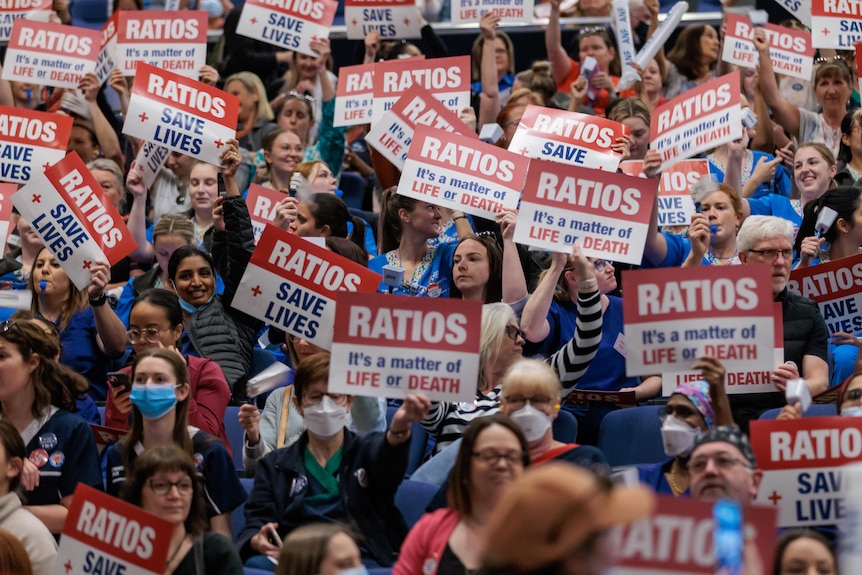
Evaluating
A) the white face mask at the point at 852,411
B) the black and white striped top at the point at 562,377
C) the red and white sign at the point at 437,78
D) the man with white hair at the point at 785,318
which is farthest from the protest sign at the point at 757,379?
the red and white sign at the point at 437,78

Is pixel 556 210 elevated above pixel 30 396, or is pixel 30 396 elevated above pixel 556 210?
pixel 556 210

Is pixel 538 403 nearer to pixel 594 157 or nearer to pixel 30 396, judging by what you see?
pixel 30 396

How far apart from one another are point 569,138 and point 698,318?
2551 mm

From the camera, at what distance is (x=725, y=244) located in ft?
25.3

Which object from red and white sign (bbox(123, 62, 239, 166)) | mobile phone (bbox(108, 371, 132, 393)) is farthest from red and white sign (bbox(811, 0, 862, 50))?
mobile phone (bbox(108, 371, 132, 393))

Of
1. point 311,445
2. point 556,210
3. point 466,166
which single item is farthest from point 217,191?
point 311,445

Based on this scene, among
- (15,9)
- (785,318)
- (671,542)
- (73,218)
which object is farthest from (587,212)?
(15,9)

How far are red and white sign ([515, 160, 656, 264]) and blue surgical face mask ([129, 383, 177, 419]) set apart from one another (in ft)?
5.83

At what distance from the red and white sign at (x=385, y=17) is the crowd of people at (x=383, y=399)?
0.37 meters

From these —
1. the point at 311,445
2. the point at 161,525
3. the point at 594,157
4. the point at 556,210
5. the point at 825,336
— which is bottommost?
the point at 161,525

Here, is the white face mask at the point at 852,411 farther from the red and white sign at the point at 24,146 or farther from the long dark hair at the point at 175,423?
the red and white sign at the point at 24,146

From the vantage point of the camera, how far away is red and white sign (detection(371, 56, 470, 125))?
29.7ft

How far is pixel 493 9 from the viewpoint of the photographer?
1090cm

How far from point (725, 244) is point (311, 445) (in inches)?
113
